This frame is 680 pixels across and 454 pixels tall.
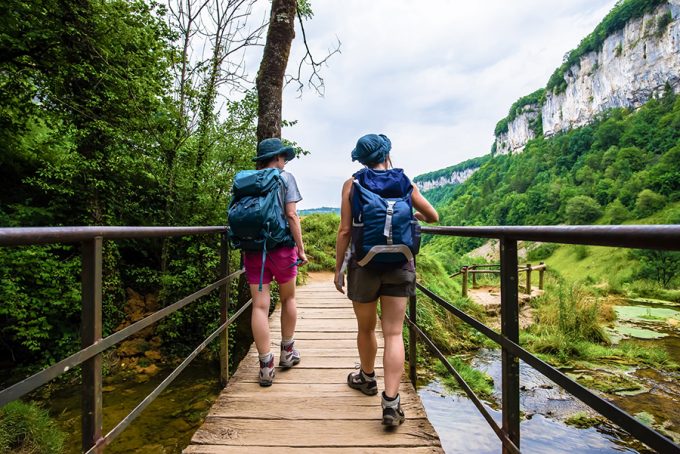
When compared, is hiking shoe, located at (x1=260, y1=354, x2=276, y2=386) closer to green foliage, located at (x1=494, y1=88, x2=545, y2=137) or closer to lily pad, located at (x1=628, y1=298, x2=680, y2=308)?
lily pad, located at (x1=628, y1=298, x2=680, y2=308)

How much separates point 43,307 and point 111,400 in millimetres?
1905

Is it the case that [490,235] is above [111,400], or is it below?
above

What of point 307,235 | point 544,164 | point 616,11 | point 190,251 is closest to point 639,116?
point 544,164

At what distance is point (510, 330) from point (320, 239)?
1109cm

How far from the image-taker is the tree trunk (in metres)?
4.74

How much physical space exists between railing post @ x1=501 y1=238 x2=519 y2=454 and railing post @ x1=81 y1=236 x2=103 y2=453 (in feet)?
5.06

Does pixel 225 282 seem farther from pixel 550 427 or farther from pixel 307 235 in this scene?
pixel 307 235

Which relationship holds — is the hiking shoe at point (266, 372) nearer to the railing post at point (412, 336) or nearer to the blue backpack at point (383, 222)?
the railing post at point (412, 336)

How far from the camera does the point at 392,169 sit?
2227 mm

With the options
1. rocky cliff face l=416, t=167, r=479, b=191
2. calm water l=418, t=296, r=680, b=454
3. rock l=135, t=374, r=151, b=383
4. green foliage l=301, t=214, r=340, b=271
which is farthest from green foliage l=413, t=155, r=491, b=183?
rock l=135, t=374, r=151, b=383

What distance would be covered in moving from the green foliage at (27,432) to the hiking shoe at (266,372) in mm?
3496

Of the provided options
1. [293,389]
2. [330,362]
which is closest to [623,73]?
[330,362]

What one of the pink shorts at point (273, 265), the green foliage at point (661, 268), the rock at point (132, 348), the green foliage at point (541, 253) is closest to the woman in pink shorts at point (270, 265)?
the pink shorts at point (273, 265)

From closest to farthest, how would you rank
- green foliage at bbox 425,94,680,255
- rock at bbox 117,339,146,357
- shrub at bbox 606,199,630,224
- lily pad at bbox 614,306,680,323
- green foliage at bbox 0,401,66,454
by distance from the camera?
1. green foliage at bbox 0,401,66,454
2. rock at bbox 117,339,146,357
3. lily pad at bbox 614,306,680,323
4. shrub at bbox 606,199,630,224
5. green foliage at bbox 425,94,680,255
